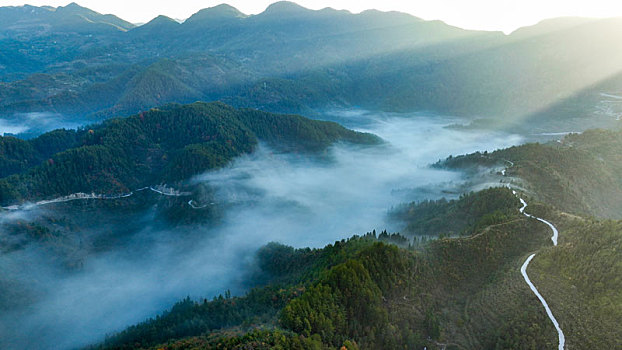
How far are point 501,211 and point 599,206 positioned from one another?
63299 mm

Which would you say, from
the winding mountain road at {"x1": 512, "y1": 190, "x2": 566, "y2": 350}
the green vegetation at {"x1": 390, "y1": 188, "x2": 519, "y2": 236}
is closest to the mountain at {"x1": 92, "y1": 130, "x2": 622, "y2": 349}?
the winding mountain road at {"x1": 512, "y1": 190, "x2": 566, "y2": 350}

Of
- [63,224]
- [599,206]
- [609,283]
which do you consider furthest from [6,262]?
[599,206]

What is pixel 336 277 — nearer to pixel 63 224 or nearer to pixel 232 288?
pixel 232 288

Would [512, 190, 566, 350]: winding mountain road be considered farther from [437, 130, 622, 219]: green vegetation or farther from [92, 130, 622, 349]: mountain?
[437, 130, 622, 219]: green vegetation

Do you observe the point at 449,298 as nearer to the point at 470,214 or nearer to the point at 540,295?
the point at 540,295

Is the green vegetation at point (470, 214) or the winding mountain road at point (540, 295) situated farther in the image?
the green vegetation at point (470, 214)

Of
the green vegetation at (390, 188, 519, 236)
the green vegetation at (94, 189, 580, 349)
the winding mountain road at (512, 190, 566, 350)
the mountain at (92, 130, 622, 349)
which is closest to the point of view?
the winding mountain road at (512, 190, 566, 350)

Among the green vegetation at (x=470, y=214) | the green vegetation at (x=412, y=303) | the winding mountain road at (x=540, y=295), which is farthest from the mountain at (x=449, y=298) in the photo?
the green vegetation at (x=470, y=214)

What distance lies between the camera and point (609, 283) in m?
69.1

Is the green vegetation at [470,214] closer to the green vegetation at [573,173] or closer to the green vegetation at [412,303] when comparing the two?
the green vegetation at [412,303]

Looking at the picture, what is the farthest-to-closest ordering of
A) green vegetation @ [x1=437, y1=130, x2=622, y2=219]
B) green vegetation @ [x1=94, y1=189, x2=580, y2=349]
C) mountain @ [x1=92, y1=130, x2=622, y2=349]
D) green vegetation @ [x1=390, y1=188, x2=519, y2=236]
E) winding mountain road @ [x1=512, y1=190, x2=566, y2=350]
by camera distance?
green vegetation @ [x1=437, y1=130, x2=622, y2=219], green vegetation @ [x1=390, y1=188, x2=519, y2=236], green vegetation @ [x1=94, y1=189, x2=580, y2=349], mountain @ [x1=92, y1=130, x2=622, y2=349], winding mountain road @ [x1=512, y1=190, x2=566, y2=350]

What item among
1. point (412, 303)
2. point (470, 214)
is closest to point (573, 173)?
point (470, 214)

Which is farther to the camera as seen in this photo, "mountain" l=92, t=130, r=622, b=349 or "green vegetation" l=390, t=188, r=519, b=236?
"green vegetation" l=390, t=188, r=519, b=236

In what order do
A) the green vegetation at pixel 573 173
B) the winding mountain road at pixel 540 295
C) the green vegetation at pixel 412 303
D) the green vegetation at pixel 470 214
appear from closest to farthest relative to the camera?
the winding mountain road at pixel 540 295
the green vegetation at pixel 412 303
the green vegetation at pixel 470 214
the green vegetation at pixel 573 173
